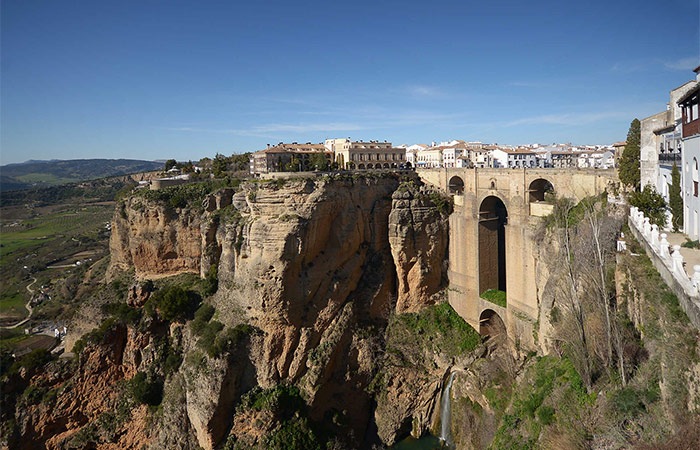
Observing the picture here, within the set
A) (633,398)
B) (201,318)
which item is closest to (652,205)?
(633,398)

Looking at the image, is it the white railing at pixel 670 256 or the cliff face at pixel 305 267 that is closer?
the white railing at pixel 670 256

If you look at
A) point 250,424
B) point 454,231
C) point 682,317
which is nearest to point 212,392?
point 250,424

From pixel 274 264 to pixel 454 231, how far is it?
9722 millimetres

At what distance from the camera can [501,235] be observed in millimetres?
25266

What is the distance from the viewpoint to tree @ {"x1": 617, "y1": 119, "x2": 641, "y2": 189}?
1598 cm

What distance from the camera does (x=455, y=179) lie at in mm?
25188

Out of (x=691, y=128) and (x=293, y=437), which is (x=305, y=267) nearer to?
(x=293, y=437)

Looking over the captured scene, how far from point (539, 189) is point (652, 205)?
754 centimetres

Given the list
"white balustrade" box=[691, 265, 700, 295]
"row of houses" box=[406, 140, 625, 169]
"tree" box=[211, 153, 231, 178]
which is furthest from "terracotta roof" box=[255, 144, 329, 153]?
"white balustrade" box=[691, 265, 700, 295]

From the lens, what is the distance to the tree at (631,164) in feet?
52.4

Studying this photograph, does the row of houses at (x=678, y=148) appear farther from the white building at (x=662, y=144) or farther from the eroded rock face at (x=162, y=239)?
the eroded rock face at (x=162, y=239)

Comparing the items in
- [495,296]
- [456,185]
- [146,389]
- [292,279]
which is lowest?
[146,389]

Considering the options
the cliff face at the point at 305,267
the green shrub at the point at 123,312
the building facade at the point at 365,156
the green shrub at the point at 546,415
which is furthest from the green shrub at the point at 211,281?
the building facade at the point at 365,156

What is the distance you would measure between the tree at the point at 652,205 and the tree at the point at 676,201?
419 millimetres
